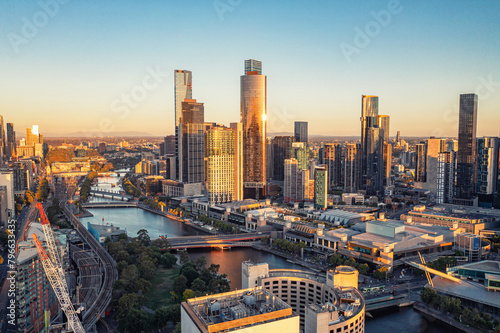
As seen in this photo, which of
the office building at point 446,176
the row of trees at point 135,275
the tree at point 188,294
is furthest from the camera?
the office building at point 446,176

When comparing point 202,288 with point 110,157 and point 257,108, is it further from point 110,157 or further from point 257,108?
point 110,157

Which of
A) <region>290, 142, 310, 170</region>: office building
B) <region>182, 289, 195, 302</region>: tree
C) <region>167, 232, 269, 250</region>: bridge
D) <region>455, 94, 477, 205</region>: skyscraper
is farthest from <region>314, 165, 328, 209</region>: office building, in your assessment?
<region>182, 289, 195, 302</region>: tree

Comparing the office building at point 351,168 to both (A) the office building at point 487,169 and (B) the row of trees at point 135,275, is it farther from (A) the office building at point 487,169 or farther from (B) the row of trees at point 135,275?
(B) the row of trees at point 135,275

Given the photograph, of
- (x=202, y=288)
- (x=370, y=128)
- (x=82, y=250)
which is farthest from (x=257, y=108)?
(x=202, y=288)

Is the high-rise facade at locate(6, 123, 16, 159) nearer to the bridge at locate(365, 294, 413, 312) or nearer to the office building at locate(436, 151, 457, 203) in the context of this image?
the office building at locate(436, 151, 457, 203)

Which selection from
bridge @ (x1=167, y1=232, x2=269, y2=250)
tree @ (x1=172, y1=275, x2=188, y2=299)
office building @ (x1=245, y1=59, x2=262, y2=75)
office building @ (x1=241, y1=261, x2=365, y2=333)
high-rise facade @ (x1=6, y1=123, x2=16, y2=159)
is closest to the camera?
office building @ (x1=241, y1=261, x2=365, y2=333)

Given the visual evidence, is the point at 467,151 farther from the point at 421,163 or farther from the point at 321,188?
the point at 421,163

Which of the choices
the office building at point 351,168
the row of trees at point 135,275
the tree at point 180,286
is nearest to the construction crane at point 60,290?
the row of trees at point 135,275
